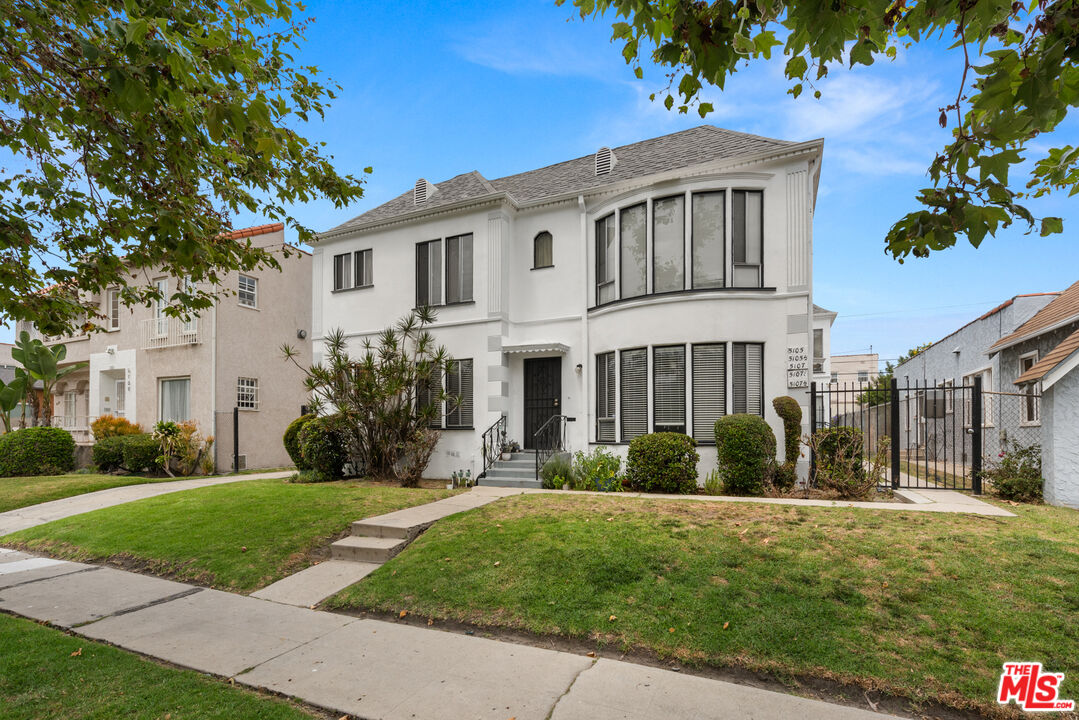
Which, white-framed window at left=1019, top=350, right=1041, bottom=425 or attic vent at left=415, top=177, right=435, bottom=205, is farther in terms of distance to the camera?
attic vent at left=415, top=177, right=435, bottom=205

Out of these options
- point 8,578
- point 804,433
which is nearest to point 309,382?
point 8,578

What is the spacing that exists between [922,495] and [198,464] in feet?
62.3

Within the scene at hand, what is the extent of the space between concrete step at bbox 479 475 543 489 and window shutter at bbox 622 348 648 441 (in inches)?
85.2

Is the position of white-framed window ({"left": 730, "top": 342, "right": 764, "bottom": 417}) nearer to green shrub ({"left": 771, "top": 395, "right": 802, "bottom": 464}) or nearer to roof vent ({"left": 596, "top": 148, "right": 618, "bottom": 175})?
green shrub ({"left": 771, "top": 395, "right": 802, "bottom": 464})

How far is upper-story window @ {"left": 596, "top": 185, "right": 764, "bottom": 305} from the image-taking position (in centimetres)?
1136

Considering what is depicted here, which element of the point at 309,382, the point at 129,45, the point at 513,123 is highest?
the point at 513,123

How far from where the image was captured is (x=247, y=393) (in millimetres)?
18938

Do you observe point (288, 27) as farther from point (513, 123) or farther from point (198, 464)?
point (198, 464)

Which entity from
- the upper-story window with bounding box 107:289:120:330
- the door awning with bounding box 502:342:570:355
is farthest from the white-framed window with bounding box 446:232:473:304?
the upper-story window with bounding box 107:289:120:330

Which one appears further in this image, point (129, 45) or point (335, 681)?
point (335, 681)

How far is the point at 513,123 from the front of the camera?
10.4 m

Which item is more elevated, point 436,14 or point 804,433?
point 436,14

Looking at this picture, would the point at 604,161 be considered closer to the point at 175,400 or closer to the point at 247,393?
the point at 247,393
